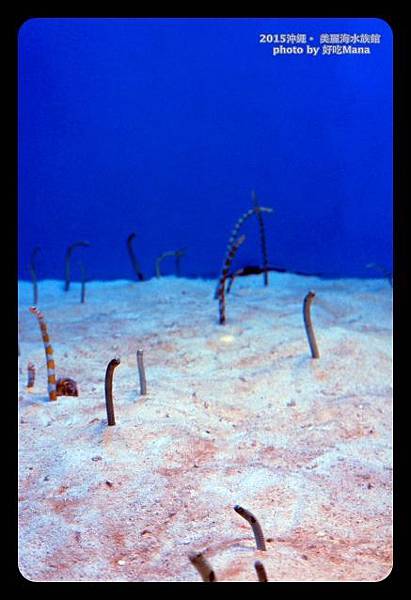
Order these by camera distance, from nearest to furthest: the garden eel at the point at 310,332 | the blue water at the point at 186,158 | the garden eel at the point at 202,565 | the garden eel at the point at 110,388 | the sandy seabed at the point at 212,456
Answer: the garden eel at the point at 202,565 → the sandy seabed at the point at 212,456 → the garden eel at the point at 110,388 → the garden eel at the point at 310,332 → the blue water at the point at 186,158

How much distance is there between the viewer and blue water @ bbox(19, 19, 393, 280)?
10414 millimetres

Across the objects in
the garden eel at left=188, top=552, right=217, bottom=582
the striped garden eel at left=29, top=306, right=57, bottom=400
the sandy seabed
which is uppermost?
the garden eel at left=188, top=552, right=217, bottom=582

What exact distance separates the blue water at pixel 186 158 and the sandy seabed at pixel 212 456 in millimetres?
4870

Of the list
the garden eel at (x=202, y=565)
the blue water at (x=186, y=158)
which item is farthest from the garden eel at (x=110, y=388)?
the blue water at (x=186, y=158)

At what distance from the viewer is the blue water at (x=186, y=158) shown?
10.4 meters

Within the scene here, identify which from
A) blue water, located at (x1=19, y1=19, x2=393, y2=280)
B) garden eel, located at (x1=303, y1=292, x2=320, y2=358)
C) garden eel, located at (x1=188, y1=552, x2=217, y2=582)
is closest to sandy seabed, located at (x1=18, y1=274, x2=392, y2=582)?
garden eel, located at (x1=303, y1=292, x2=320, y2=358)

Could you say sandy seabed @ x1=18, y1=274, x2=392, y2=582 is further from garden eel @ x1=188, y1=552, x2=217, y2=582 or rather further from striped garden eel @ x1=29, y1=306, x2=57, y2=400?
garden eel @ x1=188, y1=552, x2=217, y2=582

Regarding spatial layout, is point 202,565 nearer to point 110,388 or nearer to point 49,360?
point 110,388

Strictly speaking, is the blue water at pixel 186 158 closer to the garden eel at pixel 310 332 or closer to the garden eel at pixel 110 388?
the garden eel at pixel 310 332

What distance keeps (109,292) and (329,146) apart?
20.1 feet

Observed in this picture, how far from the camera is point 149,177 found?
49.5 ft

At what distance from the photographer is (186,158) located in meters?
14.7

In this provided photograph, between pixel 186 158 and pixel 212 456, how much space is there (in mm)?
13184

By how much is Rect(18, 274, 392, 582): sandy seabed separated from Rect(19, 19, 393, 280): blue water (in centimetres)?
487
